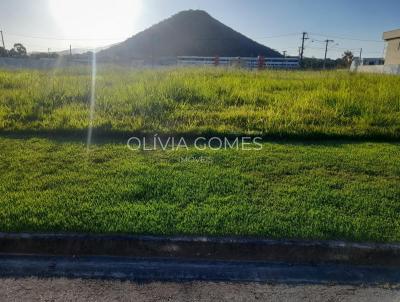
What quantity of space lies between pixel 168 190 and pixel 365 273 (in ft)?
6.96

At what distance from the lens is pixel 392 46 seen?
42781mm

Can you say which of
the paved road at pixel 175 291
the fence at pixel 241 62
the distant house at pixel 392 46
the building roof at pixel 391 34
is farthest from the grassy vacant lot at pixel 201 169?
the building roof at pixel 391 34

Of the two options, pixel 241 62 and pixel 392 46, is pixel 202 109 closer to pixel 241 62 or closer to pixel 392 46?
pixel 241 62

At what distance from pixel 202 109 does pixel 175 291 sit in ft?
19.3

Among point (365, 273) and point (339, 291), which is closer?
point (339, 291)

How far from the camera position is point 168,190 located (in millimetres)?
3805

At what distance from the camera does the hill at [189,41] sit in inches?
2687

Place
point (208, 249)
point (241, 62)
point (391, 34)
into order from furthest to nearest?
point (391, 34) < point (241, 62) < point (208, 249)

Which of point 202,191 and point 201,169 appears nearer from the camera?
point 202,191

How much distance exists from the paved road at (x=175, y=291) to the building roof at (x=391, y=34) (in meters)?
46.9

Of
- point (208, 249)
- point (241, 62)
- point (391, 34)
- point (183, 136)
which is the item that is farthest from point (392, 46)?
point (208, 249)

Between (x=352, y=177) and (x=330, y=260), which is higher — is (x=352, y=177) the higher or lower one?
the higher one

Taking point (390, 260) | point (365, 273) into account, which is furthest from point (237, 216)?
point (390, 260)

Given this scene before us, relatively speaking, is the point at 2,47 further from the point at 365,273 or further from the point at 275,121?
the point at 365,273
